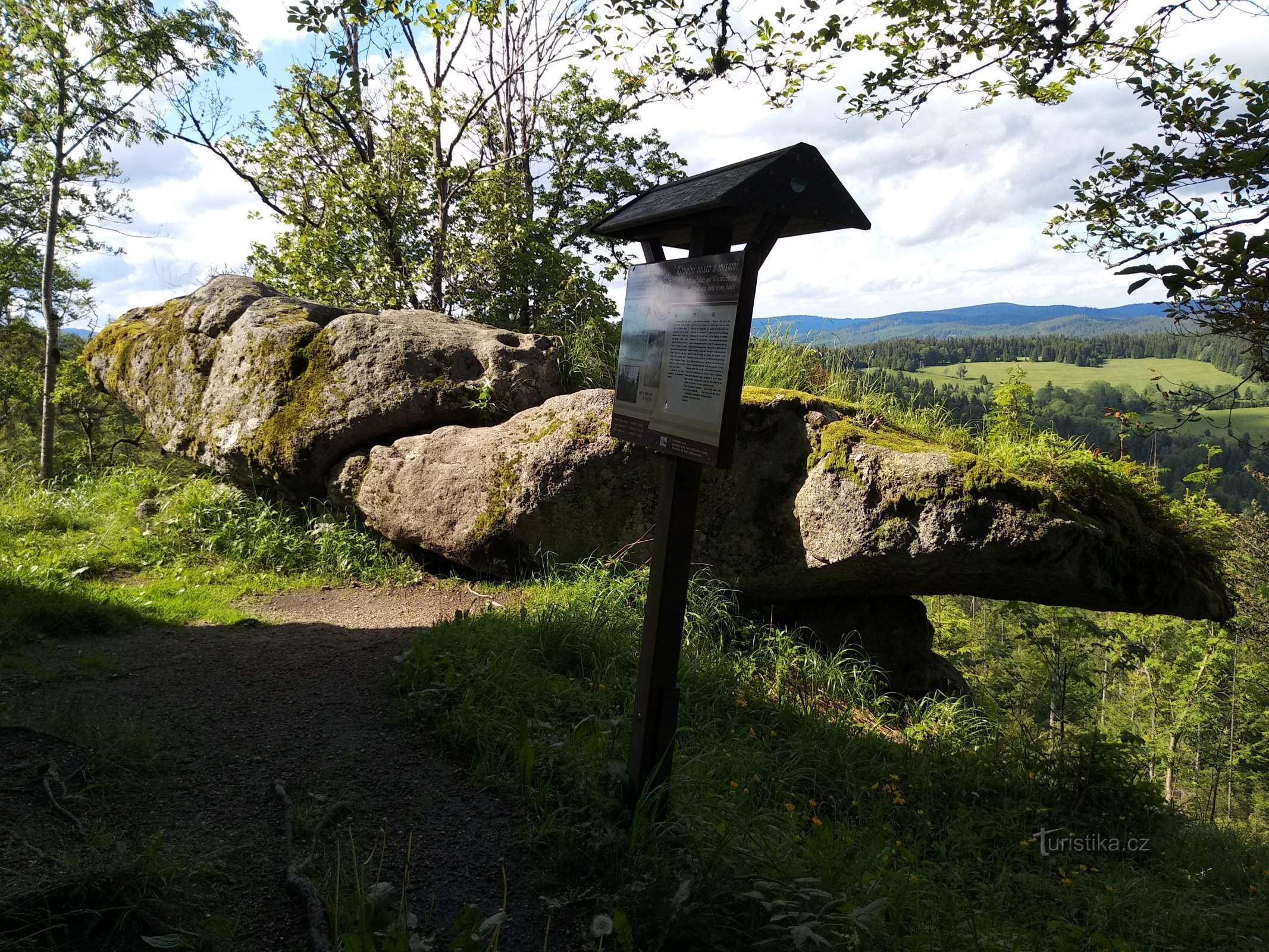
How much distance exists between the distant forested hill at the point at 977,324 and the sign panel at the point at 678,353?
2.95 metres

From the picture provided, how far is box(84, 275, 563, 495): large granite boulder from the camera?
8.09 meters

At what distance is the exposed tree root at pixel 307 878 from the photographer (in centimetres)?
250

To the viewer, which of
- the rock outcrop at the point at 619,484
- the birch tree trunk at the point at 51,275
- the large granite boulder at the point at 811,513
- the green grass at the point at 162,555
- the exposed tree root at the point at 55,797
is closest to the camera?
the exposed tree root at the point at 55,797

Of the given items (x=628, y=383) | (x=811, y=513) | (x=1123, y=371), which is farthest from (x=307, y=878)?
(x=1123, y=371)

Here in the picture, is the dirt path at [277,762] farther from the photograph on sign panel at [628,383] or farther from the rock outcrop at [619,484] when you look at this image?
the photograph on sign panel at [628,383]

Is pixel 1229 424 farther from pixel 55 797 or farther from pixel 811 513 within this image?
pixel 55 797

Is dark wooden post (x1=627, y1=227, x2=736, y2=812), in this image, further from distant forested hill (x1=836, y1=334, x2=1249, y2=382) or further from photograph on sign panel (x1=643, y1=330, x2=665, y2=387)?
distant forested hill (x1=836, y1=334, x2=1249, y2=382)

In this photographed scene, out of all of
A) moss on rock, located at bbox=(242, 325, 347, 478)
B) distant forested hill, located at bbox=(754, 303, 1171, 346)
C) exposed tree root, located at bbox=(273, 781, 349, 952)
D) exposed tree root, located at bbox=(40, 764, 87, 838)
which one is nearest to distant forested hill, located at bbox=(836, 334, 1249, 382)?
distant forested hill, located at bbox=(754, 303, 1171, 346)

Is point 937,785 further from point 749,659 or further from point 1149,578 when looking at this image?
point 1149,578

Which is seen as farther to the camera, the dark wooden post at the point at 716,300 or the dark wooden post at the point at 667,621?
the dark wooden post at the point at 667,621

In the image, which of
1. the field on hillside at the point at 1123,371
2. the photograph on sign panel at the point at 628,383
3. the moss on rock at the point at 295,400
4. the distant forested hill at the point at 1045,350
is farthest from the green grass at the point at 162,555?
the field on hillside at the point at 1123,371

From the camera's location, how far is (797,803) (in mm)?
4398

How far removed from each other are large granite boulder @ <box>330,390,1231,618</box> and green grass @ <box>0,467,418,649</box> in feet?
2.90

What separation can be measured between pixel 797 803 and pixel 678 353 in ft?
9.36
